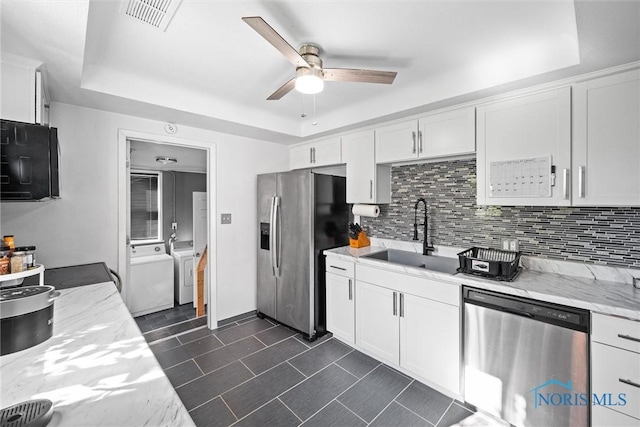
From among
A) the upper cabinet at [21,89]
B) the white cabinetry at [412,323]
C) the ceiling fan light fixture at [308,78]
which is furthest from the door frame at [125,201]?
the ceiling fan light fixture at [308,78]

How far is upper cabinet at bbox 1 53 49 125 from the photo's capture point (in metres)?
1.50

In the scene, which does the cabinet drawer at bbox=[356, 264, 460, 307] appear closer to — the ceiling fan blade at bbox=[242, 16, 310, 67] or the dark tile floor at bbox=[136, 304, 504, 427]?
the dark tile floor at bbox=[136, 304, 504, 427]

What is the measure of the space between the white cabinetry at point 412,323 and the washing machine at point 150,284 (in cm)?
267

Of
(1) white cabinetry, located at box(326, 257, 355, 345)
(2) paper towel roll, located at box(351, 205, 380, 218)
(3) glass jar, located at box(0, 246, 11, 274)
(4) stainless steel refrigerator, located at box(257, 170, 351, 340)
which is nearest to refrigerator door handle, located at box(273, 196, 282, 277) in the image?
(4) stainless steel refrigerator, located at box(257, 170, 351, 340)

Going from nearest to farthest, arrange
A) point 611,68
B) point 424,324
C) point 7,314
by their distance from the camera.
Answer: point 7,314
point 611,68
point 424,324

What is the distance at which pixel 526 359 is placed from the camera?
1.68 m

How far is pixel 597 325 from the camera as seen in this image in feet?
4.82

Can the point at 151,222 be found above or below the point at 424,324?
above

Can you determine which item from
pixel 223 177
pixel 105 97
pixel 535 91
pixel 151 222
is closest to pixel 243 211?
pixel 223 177

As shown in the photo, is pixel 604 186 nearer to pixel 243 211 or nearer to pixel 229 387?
pixel 229 387

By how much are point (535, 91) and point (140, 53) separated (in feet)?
9.13

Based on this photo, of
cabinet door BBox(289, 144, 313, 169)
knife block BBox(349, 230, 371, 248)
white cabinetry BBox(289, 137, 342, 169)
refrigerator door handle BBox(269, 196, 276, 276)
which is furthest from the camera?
cabinet door BBox(289, 144, 313, 169)

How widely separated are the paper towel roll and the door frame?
1646mm

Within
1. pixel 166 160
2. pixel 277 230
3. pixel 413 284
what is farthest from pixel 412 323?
pixel 166 160
